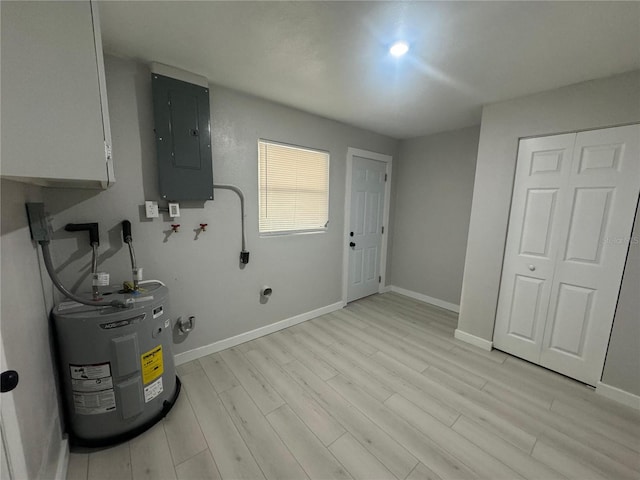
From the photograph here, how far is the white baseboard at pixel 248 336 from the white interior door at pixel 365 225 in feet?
1.98

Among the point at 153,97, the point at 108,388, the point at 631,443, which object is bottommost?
the point at 631,443

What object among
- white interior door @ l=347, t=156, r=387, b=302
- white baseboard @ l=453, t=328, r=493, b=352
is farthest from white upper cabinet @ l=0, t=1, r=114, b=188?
white baseboard @ l=453, t=328, r=493, b=352

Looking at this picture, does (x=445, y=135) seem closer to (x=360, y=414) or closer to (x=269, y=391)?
(x=360, y=414)

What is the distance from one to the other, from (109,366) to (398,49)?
255 cm

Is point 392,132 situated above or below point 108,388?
above

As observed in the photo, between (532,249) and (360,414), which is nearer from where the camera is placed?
(360,414)

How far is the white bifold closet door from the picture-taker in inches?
73.9

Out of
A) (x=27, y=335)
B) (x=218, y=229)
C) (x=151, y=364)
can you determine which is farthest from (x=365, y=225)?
(x=27, y=335)

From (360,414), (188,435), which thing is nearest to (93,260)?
(188,435)

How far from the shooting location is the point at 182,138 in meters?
1.96

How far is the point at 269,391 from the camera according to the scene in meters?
1.93

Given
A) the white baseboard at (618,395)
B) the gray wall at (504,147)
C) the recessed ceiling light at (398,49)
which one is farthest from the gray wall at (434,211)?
the recessed ceiling light at (398,49)

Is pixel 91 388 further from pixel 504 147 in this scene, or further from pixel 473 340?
pixel 504 147

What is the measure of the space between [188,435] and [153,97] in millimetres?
2327
